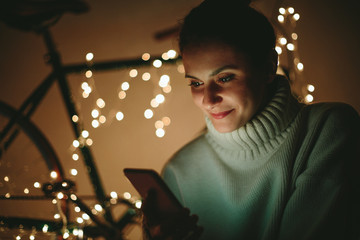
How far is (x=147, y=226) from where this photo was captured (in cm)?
92

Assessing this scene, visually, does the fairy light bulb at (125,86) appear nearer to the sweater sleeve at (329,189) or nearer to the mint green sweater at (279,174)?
the mint green sweater at (279,174)

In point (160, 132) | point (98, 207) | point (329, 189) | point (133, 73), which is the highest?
point (133, 73)

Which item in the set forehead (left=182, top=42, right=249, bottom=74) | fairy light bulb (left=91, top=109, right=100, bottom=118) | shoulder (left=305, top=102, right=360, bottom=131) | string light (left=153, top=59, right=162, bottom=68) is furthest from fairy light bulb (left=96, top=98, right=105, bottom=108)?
shoulder (left=305, top=102, right=360, bottom=131)

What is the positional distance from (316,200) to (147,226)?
1.83 ft

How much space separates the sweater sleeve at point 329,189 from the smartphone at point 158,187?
0.36 m

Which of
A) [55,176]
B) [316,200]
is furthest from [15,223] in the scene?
[316,200]

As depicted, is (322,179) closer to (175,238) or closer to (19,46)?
(175,238)

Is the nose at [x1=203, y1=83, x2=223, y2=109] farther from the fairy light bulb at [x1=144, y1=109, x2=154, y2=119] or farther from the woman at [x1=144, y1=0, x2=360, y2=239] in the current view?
the fairy light bulb at [x1=144, y1=109, x2=154, y2=119]

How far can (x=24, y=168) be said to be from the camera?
6.45ft

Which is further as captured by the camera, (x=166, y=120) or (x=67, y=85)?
(x=166, y=120)

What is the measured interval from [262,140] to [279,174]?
14 cm

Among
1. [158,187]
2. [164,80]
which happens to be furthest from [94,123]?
[158,187]

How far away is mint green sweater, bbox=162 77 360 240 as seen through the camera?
2.59 feet

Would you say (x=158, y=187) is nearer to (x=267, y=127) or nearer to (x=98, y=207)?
(x=267, y=127)
